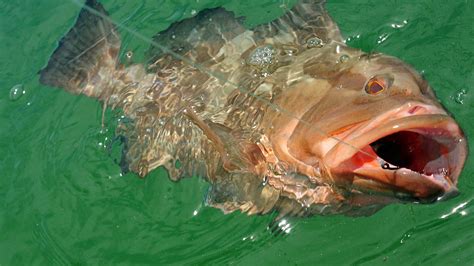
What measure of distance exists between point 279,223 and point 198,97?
1.06 metres

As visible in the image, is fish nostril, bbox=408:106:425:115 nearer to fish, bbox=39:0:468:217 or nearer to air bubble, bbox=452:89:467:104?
fish, bbox=39:0:468:217

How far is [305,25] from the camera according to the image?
4.72 meters

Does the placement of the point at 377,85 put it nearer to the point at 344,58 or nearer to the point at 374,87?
the point at 374,87

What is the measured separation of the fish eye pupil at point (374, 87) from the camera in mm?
3138

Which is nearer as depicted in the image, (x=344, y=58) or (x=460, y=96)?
(x=344, y=58)

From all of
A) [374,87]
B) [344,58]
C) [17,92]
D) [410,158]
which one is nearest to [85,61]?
[17,92]

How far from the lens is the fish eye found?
313 cm

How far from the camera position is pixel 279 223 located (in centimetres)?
407

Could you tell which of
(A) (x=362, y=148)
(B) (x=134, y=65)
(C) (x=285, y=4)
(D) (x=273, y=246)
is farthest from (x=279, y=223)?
(C) (x=285, y=4)

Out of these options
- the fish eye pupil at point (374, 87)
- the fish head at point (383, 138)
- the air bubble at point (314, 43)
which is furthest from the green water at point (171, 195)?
the fish eye pupil at point (374, 87)

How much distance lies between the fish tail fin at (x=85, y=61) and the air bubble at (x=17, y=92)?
624mm

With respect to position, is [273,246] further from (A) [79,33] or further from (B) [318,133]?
(A) [79,33]

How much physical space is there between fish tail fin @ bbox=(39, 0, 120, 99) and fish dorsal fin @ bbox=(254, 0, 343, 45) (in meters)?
1.22

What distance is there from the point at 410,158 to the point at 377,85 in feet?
1.52
